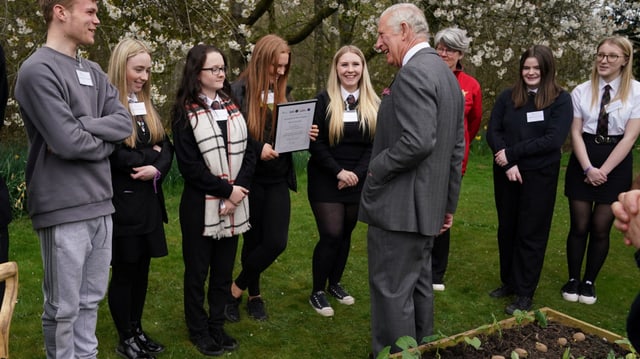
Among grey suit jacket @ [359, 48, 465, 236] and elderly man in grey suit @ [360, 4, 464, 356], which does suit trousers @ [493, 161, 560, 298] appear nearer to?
elderly man in grey suit @ [360, 4, 464, 356]

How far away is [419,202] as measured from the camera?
314 cm

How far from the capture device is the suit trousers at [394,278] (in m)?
3.24

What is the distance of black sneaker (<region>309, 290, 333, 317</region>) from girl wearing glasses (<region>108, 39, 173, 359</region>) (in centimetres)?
139

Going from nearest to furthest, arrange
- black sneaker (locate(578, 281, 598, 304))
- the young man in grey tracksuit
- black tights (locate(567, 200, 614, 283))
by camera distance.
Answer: the young man in grey tracksuit → black tights (locate(567, 200, 614, 283)) → black sneaker (locate(578, 281, 598, 304))

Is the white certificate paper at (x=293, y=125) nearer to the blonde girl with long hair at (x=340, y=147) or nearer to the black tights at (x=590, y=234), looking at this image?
the blonde girl with long hair at (x=340, y=147)

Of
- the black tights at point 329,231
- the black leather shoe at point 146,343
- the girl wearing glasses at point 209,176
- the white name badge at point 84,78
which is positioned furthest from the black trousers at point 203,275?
the white name badge at point 84,78

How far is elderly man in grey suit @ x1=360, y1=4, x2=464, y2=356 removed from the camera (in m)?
3.00

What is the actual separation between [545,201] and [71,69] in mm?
3442

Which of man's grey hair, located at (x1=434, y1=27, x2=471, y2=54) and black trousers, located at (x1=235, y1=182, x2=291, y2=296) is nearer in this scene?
black trousers, located at (x1=235, y1=182, x2=291, y2=296)

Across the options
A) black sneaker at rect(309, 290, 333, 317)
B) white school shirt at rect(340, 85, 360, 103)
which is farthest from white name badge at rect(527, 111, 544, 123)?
black sneaker at rect(309, 290, 333, 317)

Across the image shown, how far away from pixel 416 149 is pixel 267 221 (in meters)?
1.52

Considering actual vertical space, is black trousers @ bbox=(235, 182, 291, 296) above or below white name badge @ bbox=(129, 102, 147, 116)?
below

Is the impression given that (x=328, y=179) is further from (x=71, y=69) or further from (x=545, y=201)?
(x=71, y=69)

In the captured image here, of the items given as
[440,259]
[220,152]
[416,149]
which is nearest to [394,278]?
[416,149]
